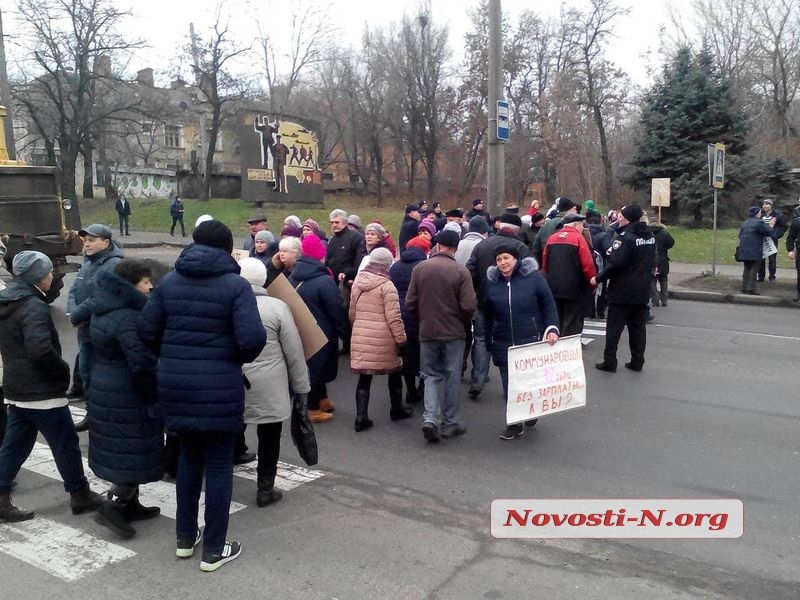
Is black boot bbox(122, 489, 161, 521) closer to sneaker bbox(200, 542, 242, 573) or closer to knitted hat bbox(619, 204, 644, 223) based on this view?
sneaker bbox(200, 542, 242, 573)

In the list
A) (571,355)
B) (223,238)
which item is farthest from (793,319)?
(223,238)

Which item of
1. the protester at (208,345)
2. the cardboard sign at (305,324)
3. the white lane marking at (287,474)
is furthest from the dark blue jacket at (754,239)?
the protester at (208,345)

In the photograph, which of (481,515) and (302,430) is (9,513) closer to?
(302,430)

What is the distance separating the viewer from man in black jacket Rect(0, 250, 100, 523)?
13.8 feet

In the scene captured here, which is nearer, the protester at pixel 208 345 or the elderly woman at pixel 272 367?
the protester at pixel 208 345

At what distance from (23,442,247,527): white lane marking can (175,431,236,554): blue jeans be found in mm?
461

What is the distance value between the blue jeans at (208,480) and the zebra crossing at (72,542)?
487 millimetres

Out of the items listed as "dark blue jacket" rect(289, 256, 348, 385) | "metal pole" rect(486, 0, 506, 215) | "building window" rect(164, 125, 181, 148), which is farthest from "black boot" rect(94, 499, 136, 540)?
"building window" rect(164, 125, 181, 148)

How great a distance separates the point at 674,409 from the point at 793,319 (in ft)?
22.7

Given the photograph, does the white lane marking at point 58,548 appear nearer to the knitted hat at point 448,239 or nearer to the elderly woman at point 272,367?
the elderly woman at point 272,367

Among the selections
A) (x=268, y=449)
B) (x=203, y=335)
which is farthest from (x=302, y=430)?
(x=203, y=335)

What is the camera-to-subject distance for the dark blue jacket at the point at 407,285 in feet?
21.5

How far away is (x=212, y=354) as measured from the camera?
3.63 m

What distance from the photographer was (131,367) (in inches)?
152
